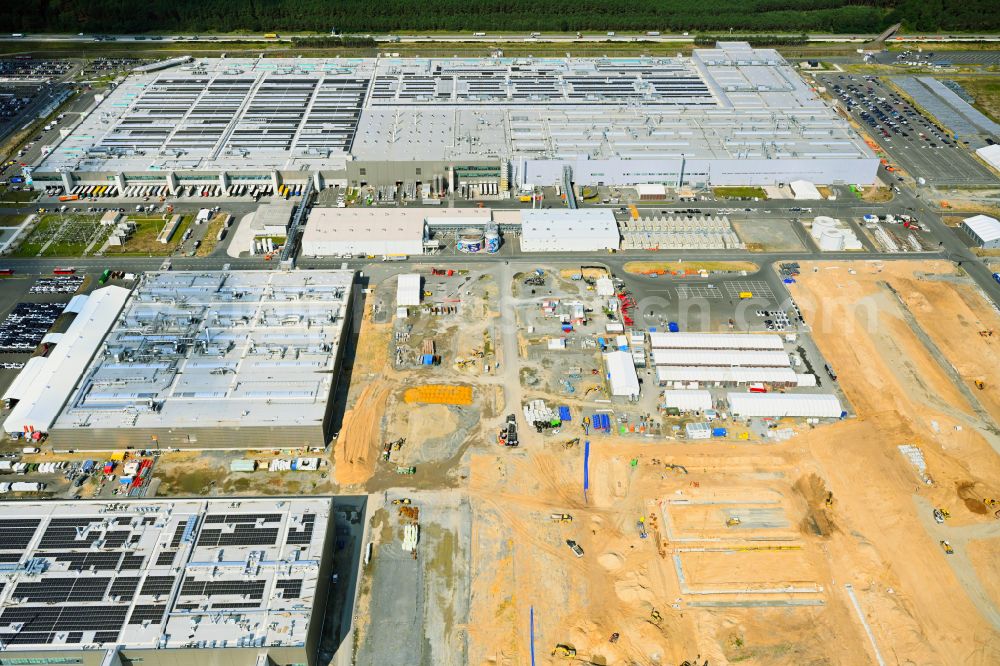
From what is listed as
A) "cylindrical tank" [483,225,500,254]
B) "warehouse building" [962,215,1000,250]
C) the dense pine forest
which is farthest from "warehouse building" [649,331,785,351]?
the dense pine forest

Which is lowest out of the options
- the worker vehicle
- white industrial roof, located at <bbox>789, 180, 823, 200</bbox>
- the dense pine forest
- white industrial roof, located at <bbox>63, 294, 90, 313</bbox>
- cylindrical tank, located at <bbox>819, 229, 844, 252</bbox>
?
the worker vehicle

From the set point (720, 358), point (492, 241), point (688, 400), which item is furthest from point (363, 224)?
point (720, 358)

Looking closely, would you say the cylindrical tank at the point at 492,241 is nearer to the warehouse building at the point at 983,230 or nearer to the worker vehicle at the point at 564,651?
the worker vehicle at the point at 564,651

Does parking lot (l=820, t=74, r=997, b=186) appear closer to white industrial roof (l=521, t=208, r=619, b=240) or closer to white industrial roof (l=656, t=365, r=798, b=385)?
white industrial roof (l=521, t=208, r=619, b=240)

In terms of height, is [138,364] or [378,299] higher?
[378,299]

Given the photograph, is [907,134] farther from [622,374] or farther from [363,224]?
[363,224]

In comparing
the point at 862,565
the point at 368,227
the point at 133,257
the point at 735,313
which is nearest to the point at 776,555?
the point at 862,565

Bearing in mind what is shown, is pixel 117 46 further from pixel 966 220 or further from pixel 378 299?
pixel 966 220
